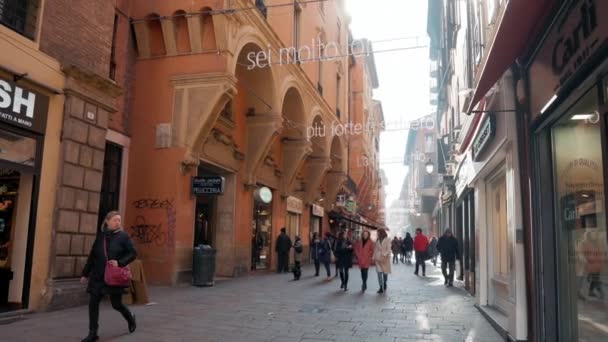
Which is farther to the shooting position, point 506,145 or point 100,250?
point 506,145

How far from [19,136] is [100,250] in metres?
3.52

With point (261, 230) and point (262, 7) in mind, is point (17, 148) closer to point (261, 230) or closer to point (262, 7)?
point (262, 7)

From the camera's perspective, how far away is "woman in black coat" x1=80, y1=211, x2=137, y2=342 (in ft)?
→ 22.1

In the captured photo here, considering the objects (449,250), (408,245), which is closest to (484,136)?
(449,250)

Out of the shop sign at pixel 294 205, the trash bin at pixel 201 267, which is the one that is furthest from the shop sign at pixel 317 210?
the trash bin at pixel 201 267

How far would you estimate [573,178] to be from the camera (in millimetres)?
5793

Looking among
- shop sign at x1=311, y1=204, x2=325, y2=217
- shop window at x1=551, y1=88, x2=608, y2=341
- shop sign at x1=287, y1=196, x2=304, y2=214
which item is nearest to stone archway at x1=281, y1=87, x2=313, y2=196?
shop sign at x1=287, y1=196, x2=304, y2=214

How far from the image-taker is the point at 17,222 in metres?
9.23

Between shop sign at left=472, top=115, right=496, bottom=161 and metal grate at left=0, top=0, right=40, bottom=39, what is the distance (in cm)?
821

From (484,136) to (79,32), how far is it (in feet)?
26.7

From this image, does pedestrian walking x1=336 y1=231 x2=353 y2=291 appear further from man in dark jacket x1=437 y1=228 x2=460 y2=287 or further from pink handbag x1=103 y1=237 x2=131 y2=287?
pink handbag x1=103 y1=237 x2=131 y2=287

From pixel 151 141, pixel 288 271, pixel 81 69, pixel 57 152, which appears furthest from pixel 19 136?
pixel 288 271

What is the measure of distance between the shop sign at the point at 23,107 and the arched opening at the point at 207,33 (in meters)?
6.15

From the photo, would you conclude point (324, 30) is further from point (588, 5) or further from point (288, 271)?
point (588, 5)
